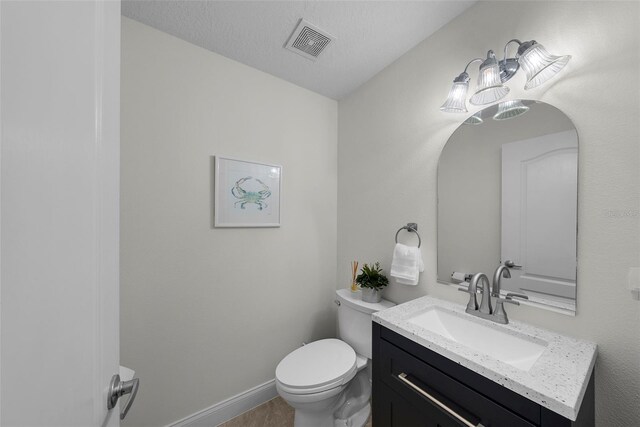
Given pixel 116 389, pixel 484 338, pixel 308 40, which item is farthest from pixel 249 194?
pixel 484 338

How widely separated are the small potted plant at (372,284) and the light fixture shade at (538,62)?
1.25 metres

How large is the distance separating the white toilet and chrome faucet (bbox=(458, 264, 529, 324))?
535 mm

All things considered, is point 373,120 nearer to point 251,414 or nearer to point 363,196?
point 363,196

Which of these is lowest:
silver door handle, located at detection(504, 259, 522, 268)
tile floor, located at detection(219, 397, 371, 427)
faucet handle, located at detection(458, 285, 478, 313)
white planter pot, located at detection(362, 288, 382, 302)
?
tile floor, located at detection(219, 397, 371, 427)

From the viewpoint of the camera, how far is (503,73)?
1090mm

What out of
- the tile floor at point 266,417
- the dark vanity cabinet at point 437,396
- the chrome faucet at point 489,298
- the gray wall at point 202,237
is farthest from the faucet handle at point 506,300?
the gray wall at point 202,237

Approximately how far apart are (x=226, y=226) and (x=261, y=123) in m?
0.78

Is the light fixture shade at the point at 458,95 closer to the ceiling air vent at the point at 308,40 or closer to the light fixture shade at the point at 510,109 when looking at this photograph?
the light fixture shade at the point at 510,109

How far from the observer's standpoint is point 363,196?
1.91m

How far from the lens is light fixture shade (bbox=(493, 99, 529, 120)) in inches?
43.2

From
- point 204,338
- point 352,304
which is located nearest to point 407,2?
point 352,304

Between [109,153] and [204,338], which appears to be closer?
[109,153]

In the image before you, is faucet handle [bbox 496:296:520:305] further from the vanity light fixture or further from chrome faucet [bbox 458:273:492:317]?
the vanity light fixture

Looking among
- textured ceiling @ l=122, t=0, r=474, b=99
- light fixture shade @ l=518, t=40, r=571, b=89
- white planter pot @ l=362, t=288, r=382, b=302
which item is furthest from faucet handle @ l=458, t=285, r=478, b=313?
textured ceiling @ l=122, t=0, r=474, b=99
